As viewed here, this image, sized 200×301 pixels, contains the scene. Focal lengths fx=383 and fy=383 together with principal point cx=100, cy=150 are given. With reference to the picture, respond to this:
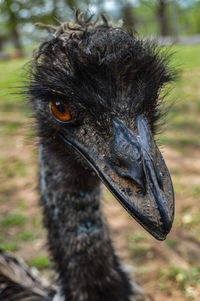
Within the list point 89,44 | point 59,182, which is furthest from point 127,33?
point 59,182

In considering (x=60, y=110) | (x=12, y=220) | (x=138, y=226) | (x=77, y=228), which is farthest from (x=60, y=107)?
(x=12, y=220)

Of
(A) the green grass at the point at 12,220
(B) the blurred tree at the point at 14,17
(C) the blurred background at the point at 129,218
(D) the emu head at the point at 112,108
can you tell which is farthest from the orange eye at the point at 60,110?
(B) the blurred tree at the point at 14,17

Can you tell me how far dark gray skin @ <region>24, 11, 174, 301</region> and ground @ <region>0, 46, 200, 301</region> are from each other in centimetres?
34

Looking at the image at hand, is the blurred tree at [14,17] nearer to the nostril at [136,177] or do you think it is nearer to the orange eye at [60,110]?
the orange eye at [60,110]

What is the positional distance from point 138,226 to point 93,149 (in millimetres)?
2066

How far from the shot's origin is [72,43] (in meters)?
1.67

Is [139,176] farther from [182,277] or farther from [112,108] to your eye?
[182,277]

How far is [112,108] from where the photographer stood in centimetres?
149

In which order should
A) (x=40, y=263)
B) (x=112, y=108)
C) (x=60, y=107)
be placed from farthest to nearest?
(x=40, y=263)
(x=60, y=107)
(x=112, y=108)

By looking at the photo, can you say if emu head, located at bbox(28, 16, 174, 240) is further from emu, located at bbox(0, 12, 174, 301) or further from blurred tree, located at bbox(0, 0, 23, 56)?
blurred tree, located at bbox(0, 0, 23, 56)

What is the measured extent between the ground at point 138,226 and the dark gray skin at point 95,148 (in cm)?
34

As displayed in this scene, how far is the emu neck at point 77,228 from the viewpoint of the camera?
1.92 metres

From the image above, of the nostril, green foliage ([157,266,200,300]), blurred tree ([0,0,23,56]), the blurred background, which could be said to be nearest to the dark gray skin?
the nostril

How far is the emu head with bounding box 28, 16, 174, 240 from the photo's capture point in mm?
1311
